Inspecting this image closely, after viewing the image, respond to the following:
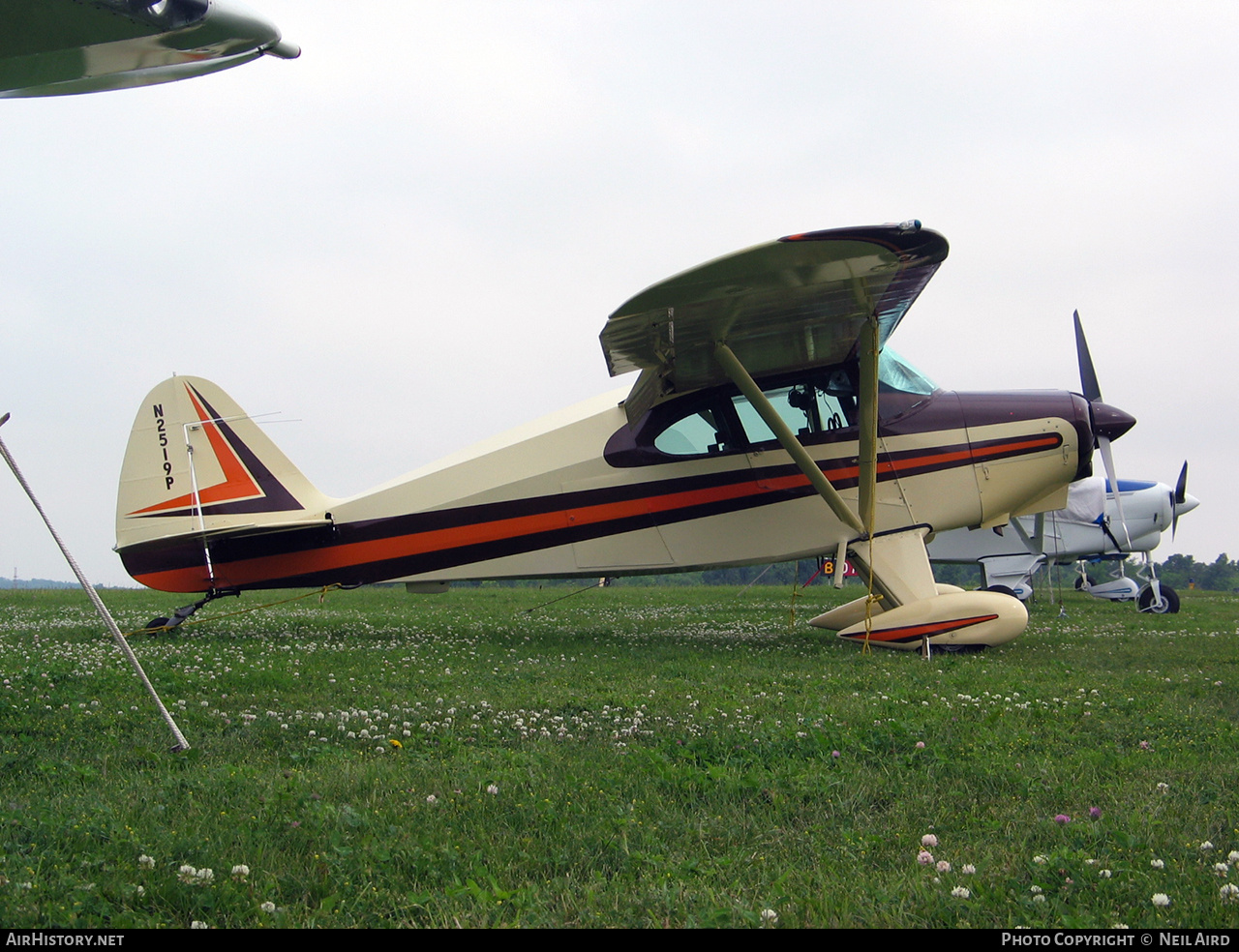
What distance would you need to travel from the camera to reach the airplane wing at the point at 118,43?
347 centimetres

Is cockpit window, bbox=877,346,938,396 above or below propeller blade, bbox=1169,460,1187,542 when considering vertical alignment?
above

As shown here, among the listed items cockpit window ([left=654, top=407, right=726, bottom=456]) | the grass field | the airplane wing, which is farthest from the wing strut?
the airplane wing

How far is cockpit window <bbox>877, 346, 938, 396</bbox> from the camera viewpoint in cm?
1019

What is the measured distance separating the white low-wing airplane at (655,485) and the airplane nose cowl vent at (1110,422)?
25 millimetres

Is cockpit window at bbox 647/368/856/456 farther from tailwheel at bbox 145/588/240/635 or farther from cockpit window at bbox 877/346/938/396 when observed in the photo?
tailwheel at bbox 145/588/240/635

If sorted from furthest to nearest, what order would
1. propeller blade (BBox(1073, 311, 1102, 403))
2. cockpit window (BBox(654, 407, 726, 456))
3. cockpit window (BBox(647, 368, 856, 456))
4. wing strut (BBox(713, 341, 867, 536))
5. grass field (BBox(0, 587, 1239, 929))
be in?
propeller blade (BBox(1073, 311, 1102, 403)), cockpit window (BBox(654, 407, 726, 456)), cockpit window (BBox(647, 368, 856, 456)), wing strut (BBox(713, 341, 867, 536)), grass field (BBox(0, 587, 1239, 929))

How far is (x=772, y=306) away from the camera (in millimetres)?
8648

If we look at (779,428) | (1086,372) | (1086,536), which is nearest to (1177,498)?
(1086,536)

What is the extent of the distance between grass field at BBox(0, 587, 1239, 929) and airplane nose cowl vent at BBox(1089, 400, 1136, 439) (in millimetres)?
3971

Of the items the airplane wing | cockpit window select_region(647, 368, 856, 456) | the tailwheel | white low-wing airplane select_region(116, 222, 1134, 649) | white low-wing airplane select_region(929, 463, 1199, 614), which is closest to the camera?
the airplane wing

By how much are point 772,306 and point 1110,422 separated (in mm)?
5205

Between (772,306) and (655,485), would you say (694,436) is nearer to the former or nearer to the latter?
(655,485)

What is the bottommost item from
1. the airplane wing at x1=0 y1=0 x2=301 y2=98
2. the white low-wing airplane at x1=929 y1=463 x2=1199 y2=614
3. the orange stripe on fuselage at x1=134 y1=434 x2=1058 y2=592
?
the white low-wing airplane at x1=929 y1=463 x2=1199 y2=614
